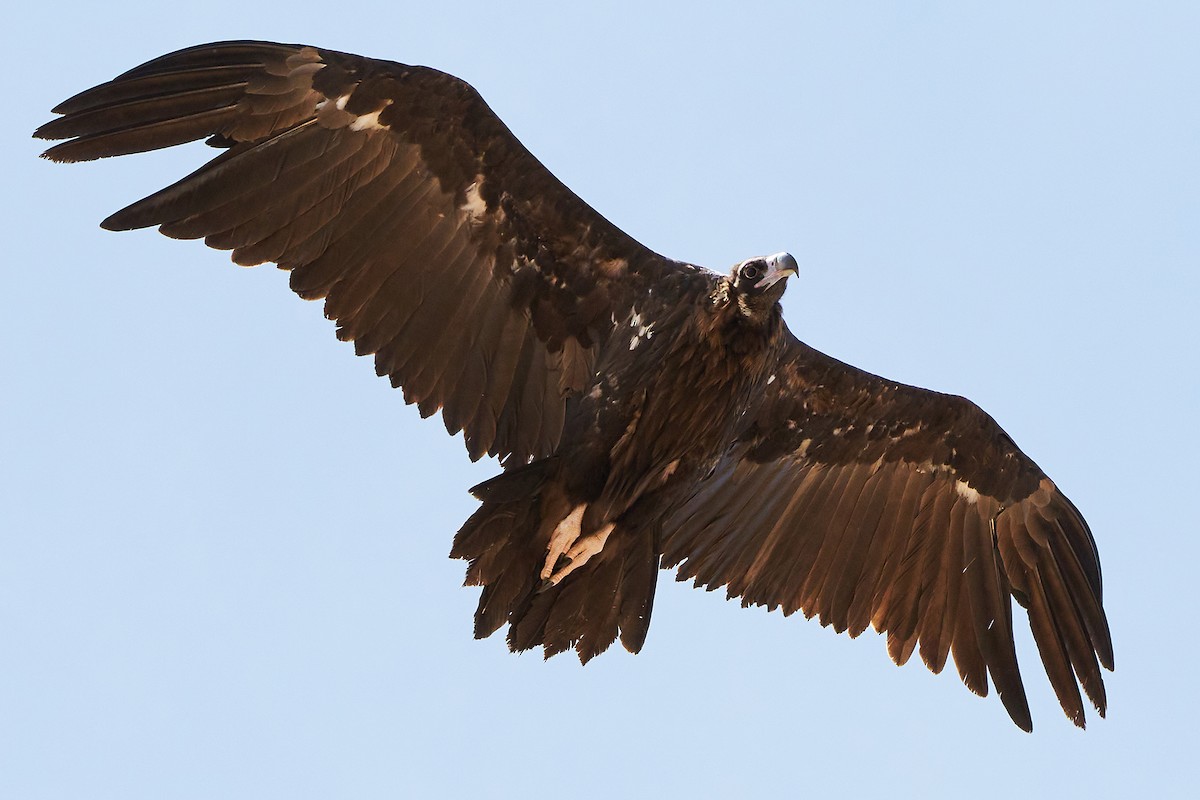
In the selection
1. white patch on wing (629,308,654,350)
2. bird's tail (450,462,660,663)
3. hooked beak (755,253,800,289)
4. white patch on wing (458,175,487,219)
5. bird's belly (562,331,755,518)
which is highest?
hooked beak (755,253,800,289)

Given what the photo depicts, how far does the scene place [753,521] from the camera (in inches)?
517

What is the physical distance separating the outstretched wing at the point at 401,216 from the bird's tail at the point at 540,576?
2.41 ft

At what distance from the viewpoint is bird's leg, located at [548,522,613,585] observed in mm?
11375

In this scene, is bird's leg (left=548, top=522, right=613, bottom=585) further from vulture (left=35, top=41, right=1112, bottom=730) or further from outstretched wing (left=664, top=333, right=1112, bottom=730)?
outstretched wing (left=664, top=333, right=1112, bottom=730)

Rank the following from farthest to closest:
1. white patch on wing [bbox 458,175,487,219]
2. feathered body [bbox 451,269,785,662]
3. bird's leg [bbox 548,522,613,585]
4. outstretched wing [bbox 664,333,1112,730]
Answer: outstretched wing [bbox 664,333,1112,730], white patch on wing [bbox 458,175,487,219], bird's leg [bbox 548,522,613,585], feathered body [bbox 451,269,785,662]

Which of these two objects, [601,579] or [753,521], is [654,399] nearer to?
[601,579]

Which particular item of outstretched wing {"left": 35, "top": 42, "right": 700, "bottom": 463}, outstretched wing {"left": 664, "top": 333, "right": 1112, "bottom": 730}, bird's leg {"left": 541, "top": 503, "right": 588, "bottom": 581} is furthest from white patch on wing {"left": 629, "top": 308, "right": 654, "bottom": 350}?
outstretched wing {"left": 664, "top": 333, "right": 1112, "bottom": 730}

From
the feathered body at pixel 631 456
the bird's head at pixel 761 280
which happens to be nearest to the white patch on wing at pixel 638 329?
the feathered body at pixel 631 456

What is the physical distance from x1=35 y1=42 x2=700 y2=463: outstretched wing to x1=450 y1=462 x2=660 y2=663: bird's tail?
2.41 feet

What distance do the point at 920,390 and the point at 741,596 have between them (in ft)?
6.37

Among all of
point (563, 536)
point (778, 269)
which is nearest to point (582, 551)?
point (563, 536)

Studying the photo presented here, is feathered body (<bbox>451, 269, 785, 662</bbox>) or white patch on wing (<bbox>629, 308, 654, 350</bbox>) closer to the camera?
feathered body (<bbox>451, 269, 785, 662</bbox>)

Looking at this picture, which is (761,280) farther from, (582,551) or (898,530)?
(898,530)

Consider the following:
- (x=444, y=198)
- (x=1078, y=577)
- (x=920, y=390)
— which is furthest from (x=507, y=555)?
(x=1078, y=577)
